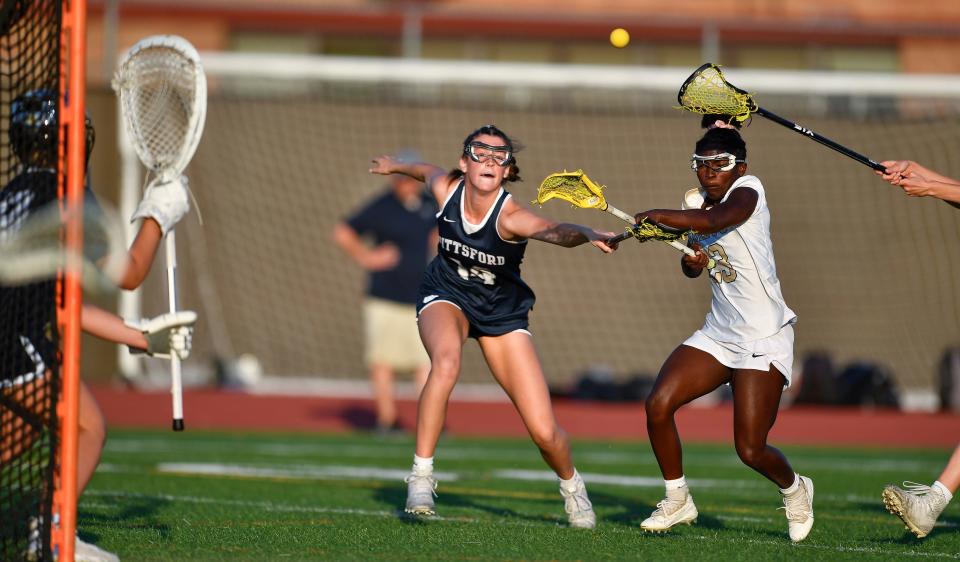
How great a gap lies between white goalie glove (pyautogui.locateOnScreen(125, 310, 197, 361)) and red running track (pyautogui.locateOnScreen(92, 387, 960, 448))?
8433mm

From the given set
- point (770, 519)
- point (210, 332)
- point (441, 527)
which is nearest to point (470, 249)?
point (441, 527)

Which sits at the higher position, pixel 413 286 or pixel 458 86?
pixel 458 86

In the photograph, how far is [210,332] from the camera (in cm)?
1752

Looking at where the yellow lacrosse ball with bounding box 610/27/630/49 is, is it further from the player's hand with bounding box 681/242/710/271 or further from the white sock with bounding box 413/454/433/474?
the white sock with bounding box 413/454/433/474

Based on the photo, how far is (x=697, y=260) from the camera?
19.5 feet

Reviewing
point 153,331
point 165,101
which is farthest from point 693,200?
point 153,331

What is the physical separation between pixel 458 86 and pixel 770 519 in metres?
13.8

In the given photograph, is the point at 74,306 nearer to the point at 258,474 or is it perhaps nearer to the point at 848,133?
the point at 258,474

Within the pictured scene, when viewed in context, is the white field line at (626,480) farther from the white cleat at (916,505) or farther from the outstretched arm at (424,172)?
the white cleat at (916,505)

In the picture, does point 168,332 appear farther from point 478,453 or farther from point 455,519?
point 478,453

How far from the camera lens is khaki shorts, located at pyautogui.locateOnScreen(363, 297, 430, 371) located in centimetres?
1257

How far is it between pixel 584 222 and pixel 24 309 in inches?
524

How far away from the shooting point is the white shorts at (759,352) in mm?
6148

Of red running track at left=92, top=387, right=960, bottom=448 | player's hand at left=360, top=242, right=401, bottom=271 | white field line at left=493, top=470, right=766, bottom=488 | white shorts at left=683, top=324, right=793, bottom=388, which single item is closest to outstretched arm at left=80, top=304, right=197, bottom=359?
white shorts at left=683, top=324, right=793, bottom=388
